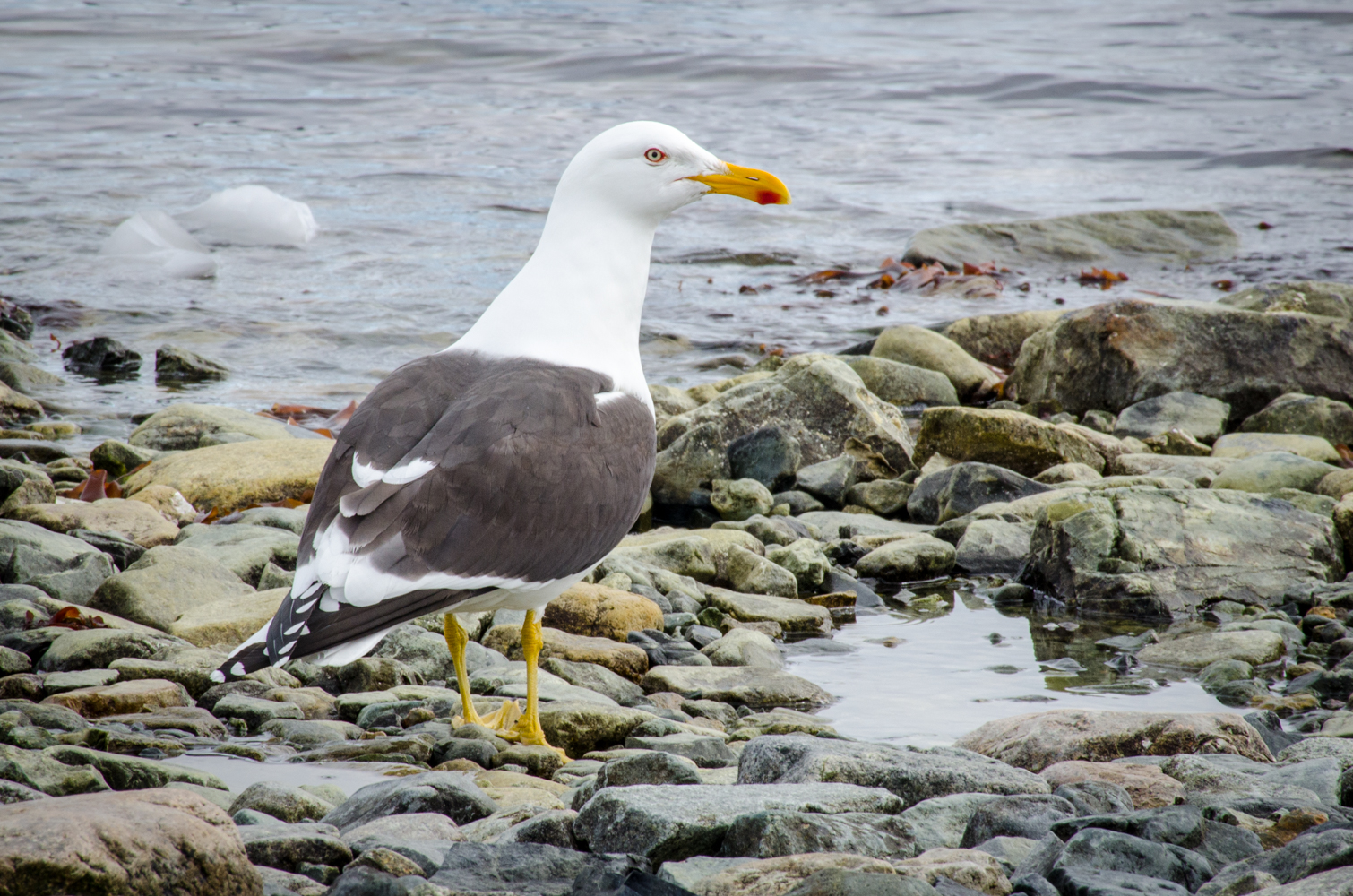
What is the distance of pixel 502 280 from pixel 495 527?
919 cm

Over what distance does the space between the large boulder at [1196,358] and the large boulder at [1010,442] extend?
4.45ft

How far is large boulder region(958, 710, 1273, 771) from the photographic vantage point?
3.72 meters

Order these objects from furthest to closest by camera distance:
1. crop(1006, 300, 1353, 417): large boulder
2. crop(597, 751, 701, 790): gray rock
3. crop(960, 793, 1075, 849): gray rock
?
crop(1006, 300, 1353, 417): large boulder → crop(597, 751, 701, 790): gray rock → crop(960, 793, 1075, 849): gray rock

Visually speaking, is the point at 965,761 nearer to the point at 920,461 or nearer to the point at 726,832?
the point at 726,832

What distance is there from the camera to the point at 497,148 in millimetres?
18594

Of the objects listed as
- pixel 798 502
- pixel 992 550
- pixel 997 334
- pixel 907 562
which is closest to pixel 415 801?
pixel 907 562

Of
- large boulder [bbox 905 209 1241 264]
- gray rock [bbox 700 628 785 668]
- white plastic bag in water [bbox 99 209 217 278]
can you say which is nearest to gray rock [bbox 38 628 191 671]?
gray rock [bbox 700 628 785 668]

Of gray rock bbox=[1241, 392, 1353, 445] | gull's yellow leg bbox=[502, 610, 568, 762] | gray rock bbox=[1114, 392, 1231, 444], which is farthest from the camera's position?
gray rock bbox=[1114, 392, 1231, 444]

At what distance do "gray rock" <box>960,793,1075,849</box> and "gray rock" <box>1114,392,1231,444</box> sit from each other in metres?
5.37

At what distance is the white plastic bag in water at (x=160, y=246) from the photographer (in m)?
12.6

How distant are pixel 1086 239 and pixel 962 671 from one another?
1097cm

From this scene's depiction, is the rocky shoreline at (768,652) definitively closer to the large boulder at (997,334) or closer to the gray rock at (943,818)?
the gray rock at (943,818)

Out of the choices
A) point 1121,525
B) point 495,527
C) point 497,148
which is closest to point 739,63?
point 497,148

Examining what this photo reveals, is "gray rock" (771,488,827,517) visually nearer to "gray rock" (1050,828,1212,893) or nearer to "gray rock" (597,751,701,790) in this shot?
"gray rock" (597,751,701,790)
